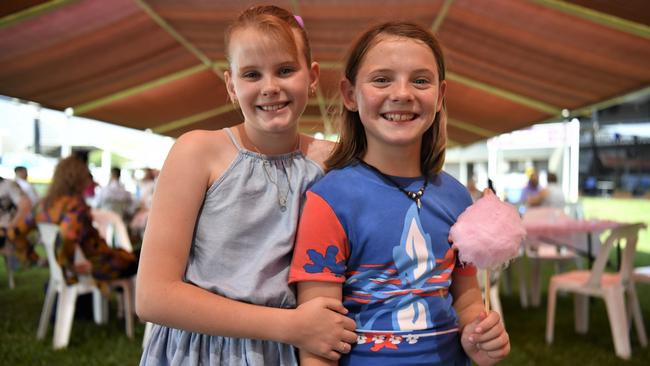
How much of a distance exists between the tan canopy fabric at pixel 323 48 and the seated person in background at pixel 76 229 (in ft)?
3.69

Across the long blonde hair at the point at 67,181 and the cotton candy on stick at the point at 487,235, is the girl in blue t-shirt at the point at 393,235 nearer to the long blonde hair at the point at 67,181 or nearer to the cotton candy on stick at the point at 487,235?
the cotton candy on stick at the point at 487,235

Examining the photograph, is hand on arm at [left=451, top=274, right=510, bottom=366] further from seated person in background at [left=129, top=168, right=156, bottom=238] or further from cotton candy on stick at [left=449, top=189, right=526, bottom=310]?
seated person in background at [left=129, top=168, right=156, bottom=238]

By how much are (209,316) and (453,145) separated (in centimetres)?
1179

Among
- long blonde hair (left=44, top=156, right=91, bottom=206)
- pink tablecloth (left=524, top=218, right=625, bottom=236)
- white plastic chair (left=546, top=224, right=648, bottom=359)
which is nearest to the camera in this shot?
white plastic chair (left=546, top=224, right=648, bottom=359)

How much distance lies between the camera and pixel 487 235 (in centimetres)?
123

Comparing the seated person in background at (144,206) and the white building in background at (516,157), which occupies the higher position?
the white building in background at (516,157)

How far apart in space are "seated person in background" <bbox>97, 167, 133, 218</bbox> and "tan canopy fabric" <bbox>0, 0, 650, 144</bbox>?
1.65 meters

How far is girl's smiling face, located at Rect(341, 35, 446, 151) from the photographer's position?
1263 mm

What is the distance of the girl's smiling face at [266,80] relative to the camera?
1.18 m

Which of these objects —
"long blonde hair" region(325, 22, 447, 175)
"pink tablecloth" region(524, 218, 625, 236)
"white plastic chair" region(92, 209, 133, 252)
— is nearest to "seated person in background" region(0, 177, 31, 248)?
"white plastic chair" region(92, 209, 133, 252)

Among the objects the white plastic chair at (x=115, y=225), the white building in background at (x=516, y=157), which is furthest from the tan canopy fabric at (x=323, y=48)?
the white building in background at (x=516, y=157)

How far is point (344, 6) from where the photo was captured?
435cm

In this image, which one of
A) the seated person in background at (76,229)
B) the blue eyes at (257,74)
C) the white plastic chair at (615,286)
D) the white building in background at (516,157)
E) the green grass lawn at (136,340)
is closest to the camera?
the blue eyes at (257,74)

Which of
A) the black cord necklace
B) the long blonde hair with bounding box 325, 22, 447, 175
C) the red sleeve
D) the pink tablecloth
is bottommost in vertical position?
the pink tablecloth
